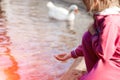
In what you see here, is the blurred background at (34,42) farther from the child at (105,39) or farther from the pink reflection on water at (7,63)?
the child at (105,39)

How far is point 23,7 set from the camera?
9086mm

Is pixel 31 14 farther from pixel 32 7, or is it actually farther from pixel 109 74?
pixel 109 74

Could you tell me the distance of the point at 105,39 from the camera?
202 centimetres

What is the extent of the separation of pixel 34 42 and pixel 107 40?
3958mm

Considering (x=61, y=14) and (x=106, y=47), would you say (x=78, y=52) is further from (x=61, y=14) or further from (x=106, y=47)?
(x=61, y=14)

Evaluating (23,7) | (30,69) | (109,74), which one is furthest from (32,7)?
(109,74)

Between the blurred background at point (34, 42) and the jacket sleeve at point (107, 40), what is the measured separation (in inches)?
95.6

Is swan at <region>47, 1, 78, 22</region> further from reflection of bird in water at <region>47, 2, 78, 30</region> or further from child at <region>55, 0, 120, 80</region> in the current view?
child at <region>55, 0, 120, 80</region>

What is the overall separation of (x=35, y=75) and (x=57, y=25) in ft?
10.5

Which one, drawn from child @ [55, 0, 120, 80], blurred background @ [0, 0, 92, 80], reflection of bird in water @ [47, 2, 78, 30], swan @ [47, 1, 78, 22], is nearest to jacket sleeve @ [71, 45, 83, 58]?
child @ [55, 0, 120, 80]

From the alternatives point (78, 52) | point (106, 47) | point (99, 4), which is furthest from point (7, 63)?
point (106, 47)

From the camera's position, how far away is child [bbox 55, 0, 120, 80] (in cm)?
203

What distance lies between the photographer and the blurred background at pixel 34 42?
15.2 ft

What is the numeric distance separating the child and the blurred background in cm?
229
